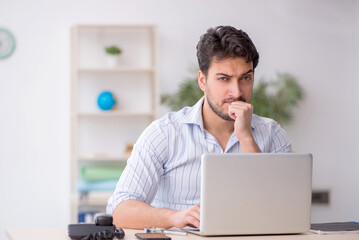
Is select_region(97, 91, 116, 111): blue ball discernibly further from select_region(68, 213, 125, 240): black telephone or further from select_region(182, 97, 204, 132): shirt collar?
select_region(68, 213, 125, 240): black telephone

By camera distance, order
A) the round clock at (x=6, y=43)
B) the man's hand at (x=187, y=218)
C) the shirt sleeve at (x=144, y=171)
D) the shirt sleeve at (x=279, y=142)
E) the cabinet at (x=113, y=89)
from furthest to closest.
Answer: the cabinet at (x=113, y=89)
the round clock at (x=6, y=43)
the shirt sleeve at (x=279, y=142)
the shirt sleeve at (x=144, y=171)
the man's hand at (x=187, y=218)

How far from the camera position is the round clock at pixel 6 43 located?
5023 millimetres

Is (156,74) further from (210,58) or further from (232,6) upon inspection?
(210,58)

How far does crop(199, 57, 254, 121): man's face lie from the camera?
2291 mm

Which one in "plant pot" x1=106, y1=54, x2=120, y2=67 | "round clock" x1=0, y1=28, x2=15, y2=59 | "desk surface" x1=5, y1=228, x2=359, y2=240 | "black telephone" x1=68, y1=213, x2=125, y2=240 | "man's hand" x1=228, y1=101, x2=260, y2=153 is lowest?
"desk surface" x1=5, y1=228, x2=359, y2=240

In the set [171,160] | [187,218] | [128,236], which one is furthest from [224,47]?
[128,236]

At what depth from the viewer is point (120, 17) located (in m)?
5.17

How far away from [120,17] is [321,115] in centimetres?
198

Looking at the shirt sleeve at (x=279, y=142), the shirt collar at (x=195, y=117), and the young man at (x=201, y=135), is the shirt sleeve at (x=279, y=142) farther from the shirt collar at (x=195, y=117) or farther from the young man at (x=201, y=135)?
the shirt collar at (x=195, y=117)

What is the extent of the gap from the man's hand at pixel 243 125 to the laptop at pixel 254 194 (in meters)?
0.47

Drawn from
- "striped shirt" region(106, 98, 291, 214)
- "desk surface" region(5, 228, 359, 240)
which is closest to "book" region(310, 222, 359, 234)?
"desk surface" region(5, 228, 359, 240)

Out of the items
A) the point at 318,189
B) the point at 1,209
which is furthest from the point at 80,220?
the point at 318,189

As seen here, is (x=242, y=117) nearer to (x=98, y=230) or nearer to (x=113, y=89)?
(x=98, y=230)

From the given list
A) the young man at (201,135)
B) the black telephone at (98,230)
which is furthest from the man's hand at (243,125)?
the black telephone at (98,230)
